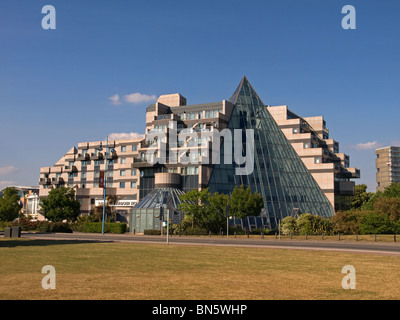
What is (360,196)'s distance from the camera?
340 feet

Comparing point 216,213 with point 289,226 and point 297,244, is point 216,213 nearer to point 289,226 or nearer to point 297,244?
point 289,226

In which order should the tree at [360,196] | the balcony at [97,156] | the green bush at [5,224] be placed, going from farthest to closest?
the balcony at [97,156] < the tree at [360,196] < the green bush at [5,224]

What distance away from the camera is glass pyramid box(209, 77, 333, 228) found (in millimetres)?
75250

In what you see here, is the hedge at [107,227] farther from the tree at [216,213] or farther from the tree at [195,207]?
the tree at [216,213]

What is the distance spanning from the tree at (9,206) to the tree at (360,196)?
73.4 m

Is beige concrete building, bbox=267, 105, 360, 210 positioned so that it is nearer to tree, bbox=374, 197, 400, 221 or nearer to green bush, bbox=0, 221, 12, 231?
tree, bbox=374, 197, 400, 221

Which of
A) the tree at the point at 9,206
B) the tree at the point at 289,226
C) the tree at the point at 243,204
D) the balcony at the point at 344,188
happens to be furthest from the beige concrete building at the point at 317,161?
the tree at the point at 9,206

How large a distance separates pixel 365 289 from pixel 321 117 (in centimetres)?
10052

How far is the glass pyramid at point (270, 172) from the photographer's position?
247 ft

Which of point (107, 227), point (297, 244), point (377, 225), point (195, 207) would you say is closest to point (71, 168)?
point (107, 227)

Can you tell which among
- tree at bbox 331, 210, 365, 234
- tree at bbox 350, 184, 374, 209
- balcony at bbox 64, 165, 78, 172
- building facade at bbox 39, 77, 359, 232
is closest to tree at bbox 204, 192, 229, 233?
building facade at bbox 39, 77, 359, 232

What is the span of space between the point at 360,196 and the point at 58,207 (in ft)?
231
